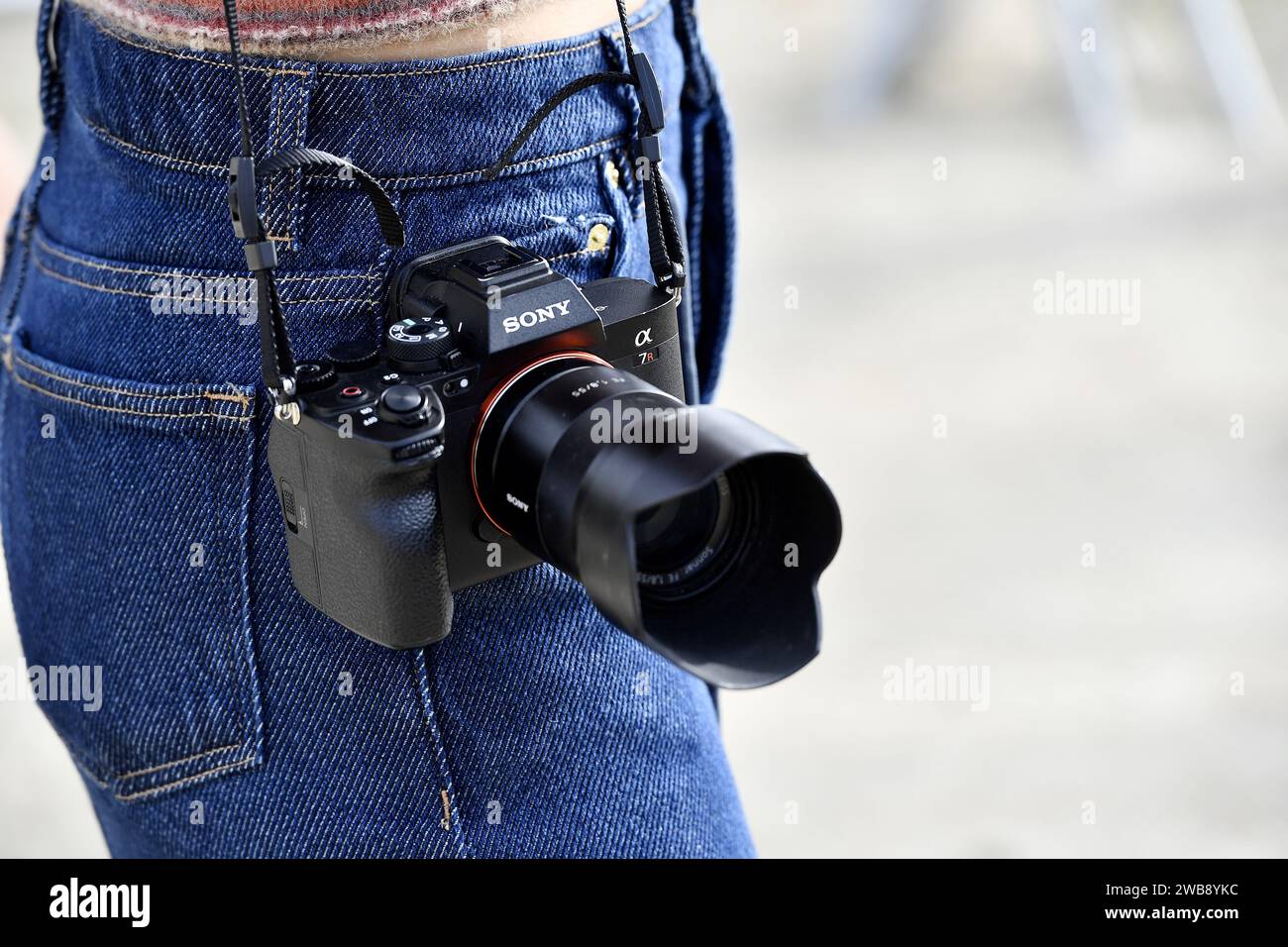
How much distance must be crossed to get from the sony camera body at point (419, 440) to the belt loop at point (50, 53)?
0.25 meters

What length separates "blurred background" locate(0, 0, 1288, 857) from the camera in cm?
199

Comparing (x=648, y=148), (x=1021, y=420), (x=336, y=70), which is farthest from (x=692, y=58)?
(x=1021, y=420)

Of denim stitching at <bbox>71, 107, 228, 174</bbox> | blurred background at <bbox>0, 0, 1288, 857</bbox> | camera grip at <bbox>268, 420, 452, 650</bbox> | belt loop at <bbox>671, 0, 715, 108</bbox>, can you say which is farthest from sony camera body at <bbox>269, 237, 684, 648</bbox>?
blurred background at <bbox>0, 0, 1288, 857</bbox>

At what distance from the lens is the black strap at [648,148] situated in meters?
0.73

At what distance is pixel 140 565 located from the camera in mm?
756

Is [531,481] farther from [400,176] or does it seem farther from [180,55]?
[180,55]

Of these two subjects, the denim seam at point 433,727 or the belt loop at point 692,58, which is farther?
the belt loop at point 692,58

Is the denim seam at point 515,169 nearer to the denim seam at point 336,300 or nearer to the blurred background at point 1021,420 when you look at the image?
the denim seam at point 336,300

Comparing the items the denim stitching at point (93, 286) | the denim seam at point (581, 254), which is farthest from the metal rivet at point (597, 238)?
the denim stitching at point (93, 286)

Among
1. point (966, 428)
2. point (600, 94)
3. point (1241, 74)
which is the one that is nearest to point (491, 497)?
point (600, 94)

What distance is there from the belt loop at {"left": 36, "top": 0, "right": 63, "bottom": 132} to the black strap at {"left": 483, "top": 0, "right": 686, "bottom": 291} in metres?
0.27

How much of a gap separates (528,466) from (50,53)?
367mm

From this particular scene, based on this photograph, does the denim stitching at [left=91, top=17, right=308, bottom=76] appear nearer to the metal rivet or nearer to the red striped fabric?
the red striped fabric
